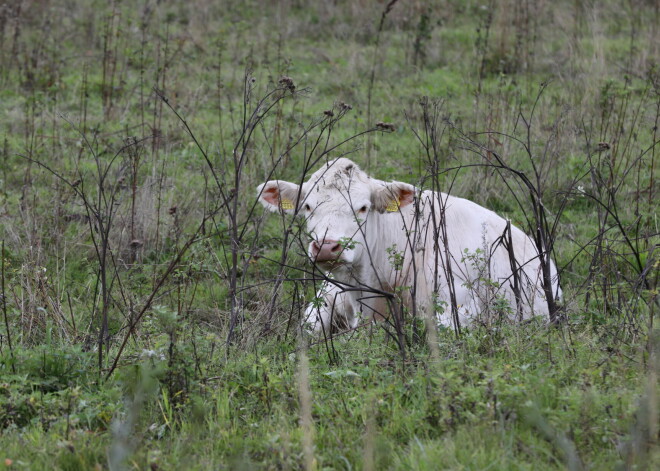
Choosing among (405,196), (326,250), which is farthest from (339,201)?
(326,250)

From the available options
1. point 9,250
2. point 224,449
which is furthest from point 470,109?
point 224,449

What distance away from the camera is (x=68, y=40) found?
12.7m

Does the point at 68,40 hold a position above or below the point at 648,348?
above

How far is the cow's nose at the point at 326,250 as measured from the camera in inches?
205

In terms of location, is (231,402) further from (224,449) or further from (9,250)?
(9,250)

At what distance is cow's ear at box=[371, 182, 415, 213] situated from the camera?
234 inches

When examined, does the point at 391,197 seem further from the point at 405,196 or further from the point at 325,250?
the point at 325,250

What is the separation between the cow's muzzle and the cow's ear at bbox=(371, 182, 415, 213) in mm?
828

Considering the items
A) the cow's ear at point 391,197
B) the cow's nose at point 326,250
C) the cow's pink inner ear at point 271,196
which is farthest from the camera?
the cow's pink inner ear at point 271,196

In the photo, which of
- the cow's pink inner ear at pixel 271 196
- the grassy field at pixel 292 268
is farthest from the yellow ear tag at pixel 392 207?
the cow's pink inner ear at pixel 271 196

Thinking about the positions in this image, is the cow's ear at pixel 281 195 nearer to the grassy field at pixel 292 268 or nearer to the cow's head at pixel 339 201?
the cow's head at pixel 339 201

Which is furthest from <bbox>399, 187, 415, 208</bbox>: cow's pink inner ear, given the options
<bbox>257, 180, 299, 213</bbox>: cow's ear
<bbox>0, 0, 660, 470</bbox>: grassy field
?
<bbox>257, 180, 299, 213</bbox>: cow's ear

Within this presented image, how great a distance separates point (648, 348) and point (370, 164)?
5105 millimetres

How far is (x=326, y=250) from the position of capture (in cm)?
521
